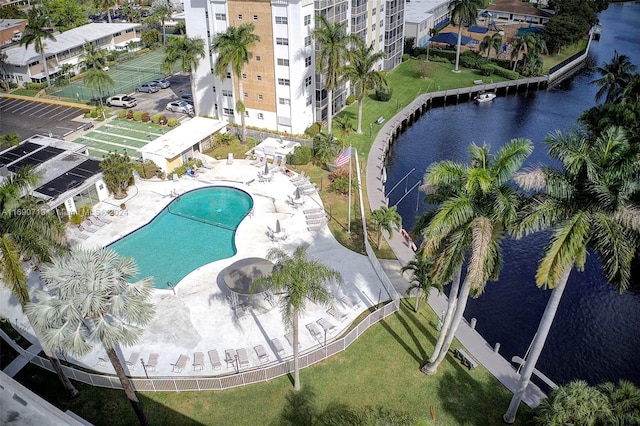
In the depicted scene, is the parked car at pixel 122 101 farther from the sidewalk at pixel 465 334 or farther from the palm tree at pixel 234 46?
the sidewalk at pixel 465 334

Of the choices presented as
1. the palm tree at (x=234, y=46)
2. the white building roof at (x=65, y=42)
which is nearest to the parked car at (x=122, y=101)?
the white building roof at (x=65, y=42)

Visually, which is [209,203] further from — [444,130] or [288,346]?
[444,130]

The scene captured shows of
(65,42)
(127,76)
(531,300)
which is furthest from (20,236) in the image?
(65,42)

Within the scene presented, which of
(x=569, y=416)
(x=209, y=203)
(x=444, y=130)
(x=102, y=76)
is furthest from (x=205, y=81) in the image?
(x=569, y=416)

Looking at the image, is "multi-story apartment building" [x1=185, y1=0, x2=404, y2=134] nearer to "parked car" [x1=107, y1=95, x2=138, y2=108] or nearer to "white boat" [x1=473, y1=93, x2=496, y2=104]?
"parked car" [x1=107, y1=95, x2=138, y2=108]

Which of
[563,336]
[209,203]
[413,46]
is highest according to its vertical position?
[413,46]

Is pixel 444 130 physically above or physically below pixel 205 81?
below
